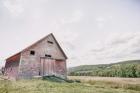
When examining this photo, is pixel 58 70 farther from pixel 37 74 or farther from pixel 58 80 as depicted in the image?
pixel 58 80

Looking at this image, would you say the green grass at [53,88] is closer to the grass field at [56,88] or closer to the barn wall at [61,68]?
the grass field at [56,88]

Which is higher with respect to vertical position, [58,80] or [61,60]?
[61,60]

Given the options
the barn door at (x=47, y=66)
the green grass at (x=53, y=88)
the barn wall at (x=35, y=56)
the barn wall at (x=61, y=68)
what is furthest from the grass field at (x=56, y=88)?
the barn wall at (x=61, y=68)

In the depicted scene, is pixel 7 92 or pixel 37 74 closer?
pixel 7 92

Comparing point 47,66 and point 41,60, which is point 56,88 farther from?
point 47,66

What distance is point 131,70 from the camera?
1960 inches

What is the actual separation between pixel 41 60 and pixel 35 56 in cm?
112

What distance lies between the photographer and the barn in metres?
23.1

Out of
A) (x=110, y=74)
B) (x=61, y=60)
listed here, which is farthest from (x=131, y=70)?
(x=61, y=60)

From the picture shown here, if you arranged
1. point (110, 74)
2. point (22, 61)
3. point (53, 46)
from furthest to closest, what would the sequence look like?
point (110, 74) < point (53, 46) < point (22, 61)

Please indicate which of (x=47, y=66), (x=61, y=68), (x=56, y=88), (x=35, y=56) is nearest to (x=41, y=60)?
(x=35, y=56)

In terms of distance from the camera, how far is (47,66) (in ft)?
82.6

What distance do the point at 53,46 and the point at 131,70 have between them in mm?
32078

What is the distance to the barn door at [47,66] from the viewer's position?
2464 cm
